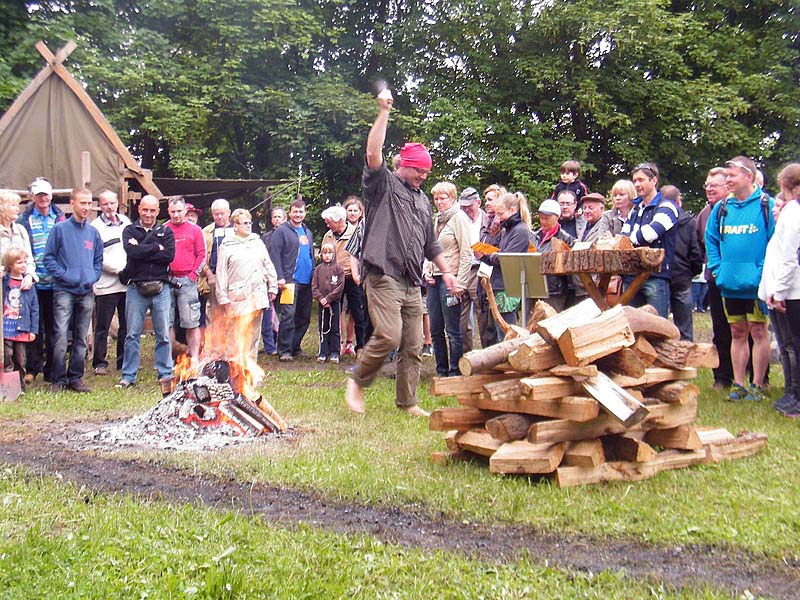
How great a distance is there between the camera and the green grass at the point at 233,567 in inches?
146

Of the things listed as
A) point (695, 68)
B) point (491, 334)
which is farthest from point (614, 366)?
point (695, 68)

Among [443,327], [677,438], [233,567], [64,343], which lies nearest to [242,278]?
[64,343]

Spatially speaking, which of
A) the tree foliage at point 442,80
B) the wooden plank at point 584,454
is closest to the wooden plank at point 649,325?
the wooden plank at point 584,454

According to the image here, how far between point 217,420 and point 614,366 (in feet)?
10.9

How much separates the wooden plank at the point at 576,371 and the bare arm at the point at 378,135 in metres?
2.46

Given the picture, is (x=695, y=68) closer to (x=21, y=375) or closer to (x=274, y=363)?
(x=274, y=363)

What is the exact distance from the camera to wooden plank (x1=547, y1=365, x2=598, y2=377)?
17.5ft

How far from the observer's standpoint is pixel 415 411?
7867 millimetres

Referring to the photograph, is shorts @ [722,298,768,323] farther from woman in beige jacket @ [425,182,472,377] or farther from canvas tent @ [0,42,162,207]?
canvas tent @ [0,42,162,207]

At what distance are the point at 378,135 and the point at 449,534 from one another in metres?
3.51

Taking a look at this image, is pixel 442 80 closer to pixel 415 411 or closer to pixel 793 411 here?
pixel 415 411

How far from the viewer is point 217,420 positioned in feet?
23.5

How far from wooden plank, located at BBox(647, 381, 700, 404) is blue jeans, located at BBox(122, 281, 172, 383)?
6045 mm

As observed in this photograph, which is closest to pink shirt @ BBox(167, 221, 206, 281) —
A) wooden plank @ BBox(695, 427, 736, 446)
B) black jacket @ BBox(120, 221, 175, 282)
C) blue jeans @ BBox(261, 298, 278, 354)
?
black jacket @ BBox(120, 221, 175, 282)
